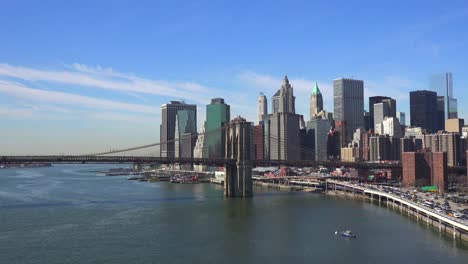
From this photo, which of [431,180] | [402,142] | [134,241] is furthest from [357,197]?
[402,142]

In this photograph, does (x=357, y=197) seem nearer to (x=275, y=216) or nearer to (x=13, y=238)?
(x=275, y=216)

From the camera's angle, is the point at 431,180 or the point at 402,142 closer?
the point at 431,180

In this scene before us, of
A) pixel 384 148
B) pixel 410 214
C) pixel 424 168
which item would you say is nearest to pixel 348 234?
pixel 410 214

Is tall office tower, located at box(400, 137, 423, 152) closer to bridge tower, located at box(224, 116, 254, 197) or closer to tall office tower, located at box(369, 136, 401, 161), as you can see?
tall office tower, located at box(369, 136, 401, 161)

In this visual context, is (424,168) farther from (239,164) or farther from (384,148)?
(384,148)

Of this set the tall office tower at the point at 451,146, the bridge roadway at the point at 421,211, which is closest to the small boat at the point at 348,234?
the bridge roadway at the point at 421,211

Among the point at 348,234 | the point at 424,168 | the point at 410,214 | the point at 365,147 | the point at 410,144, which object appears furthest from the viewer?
the point at 365,147
